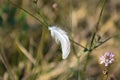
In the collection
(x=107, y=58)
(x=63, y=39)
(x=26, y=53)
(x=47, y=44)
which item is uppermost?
(x=63, y=39)

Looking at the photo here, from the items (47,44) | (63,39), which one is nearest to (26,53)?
(47,44)

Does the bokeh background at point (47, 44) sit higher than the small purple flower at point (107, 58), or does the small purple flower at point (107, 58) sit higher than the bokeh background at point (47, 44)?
the small purple flower at point (107, 58)

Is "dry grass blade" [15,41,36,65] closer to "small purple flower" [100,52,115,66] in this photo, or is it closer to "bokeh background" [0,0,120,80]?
"bokeh background" [0,0,120,80]

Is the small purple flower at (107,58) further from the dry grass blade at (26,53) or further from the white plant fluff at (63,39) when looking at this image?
the dry grass blade at (26,53)

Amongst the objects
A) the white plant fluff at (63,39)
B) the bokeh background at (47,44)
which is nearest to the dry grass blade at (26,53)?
the bokeh background at (47,44)

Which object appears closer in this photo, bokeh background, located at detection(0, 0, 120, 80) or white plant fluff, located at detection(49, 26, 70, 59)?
white plant fluff, located at detection(49, 26, 70, 59)

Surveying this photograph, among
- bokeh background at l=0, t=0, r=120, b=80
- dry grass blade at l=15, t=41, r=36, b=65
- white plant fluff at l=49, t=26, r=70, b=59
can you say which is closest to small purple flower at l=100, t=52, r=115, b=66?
white plant fluff at l=49, t=26, r=70, b=59

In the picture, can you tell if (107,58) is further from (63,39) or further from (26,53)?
(26,53)

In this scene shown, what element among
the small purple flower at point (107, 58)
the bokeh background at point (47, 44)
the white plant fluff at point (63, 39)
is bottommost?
the bokeh background at point (47, 44)

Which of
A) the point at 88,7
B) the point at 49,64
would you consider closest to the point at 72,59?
the point at 49,64
